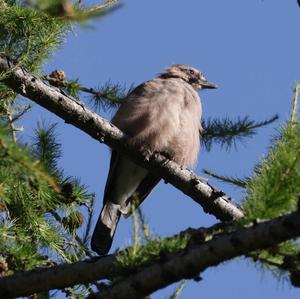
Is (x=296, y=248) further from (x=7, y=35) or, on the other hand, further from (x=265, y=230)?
(x=7, y=35)

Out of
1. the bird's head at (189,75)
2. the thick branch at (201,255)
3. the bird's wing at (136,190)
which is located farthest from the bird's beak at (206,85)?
the thick branch at (201,255)

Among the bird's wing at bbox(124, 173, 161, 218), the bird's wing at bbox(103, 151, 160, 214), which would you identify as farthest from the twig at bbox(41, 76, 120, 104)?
the bird's wing at bbox(124, 173, 161, 218)

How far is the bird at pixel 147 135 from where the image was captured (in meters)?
5.78

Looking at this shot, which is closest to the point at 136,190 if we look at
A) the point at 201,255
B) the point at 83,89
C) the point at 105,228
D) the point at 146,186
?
the point at 146,186

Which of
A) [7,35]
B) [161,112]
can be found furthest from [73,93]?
[161,112]

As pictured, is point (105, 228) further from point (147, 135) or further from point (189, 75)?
point (189, 75)

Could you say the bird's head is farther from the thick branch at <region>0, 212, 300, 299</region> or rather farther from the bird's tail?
the thick branch at <region>0, 212, 300, 299</region>

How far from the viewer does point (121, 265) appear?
2.85 metres

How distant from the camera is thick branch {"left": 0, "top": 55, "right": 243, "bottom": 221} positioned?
4377 mm

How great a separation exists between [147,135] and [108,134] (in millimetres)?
1037

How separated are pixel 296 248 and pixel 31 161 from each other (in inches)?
44.6

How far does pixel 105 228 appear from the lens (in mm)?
6133

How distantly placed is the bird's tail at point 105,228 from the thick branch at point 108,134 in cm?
122

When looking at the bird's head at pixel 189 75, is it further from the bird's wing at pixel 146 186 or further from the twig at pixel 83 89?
the twig at pixel 83 89
